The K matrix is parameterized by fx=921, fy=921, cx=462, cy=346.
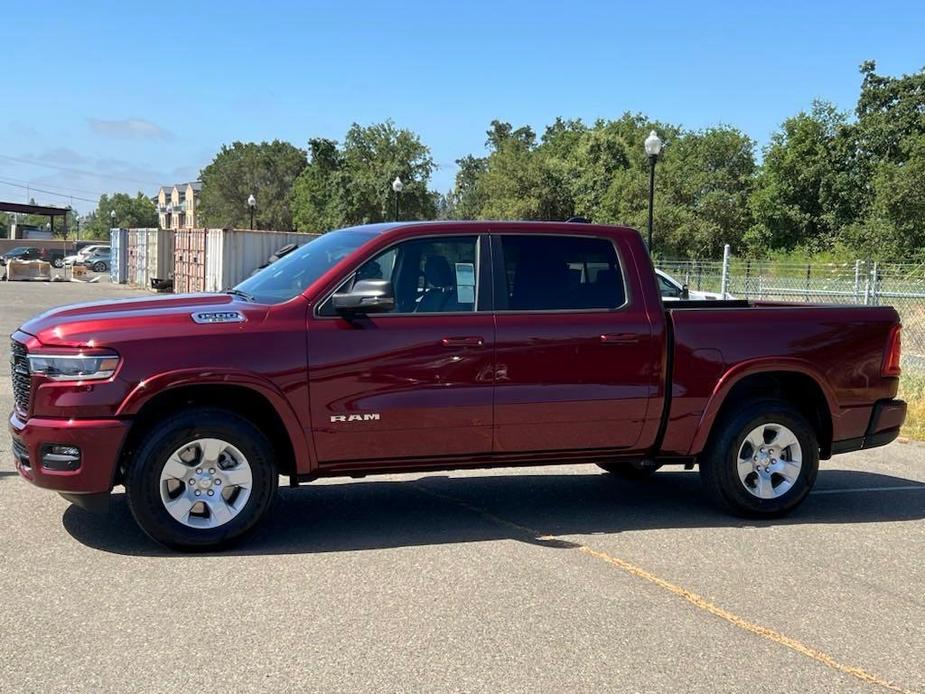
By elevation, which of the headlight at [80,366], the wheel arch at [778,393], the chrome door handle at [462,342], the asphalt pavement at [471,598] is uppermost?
the chrome door handle at [462,342]

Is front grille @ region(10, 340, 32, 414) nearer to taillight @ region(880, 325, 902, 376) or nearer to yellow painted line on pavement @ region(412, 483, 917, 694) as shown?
yellow painted line on pavement @ region(412, 483, 917, 694)

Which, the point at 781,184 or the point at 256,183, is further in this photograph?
the point at 256,183

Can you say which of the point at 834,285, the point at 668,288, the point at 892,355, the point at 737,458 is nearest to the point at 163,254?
the point at 834,285

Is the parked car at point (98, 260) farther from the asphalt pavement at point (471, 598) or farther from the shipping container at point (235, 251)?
the asphalt pavement at point (471, 598)

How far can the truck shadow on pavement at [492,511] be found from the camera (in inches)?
221

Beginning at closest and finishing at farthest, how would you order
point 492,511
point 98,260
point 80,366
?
point 80,366 → point 492,511 → point 98,260

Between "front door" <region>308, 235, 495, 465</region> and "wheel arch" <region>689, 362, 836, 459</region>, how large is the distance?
5.17 feet

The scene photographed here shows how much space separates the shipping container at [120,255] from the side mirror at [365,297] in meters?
38.0

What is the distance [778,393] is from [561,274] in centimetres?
190

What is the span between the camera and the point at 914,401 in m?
11.2

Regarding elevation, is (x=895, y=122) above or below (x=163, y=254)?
above

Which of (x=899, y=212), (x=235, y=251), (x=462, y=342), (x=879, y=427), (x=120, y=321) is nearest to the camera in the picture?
(x=120, y=321)

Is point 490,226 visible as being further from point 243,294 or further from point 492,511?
point 492,511

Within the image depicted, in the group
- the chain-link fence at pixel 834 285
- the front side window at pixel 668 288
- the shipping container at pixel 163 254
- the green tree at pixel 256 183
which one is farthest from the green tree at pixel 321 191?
the front side window at pixel 668 288
